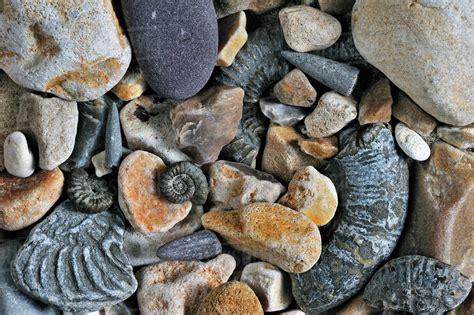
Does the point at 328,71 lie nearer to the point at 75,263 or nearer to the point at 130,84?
the point at 130,84

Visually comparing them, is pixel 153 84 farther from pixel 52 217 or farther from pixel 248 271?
pixel 248 271

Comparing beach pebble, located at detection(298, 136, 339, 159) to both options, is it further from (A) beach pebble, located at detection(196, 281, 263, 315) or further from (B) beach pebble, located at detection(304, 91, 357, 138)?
(A) beach pebble, located at detection(196, 281, 263, 315)

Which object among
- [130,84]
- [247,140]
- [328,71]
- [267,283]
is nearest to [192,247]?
[267,283]

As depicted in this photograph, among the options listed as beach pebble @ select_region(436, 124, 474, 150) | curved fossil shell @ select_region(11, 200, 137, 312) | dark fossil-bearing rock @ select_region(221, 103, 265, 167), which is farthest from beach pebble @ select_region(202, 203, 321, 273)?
beach pebble @ select_region(436, 124, 474, 150)

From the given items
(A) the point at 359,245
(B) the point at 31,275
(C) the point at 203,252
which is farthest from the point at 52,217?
(A) the point at 359,245

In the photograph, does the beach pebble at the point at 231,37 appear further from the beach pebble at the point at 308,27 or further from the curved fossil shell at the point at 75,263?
the curved fossil shell at the point at 75,263

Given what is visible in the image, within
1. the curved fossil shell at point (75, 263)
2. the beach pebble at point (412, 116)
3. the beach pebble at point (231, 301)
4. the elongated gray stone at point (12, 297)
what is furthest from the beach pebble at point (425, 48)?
the elongated gray stone at point (12, 297)
